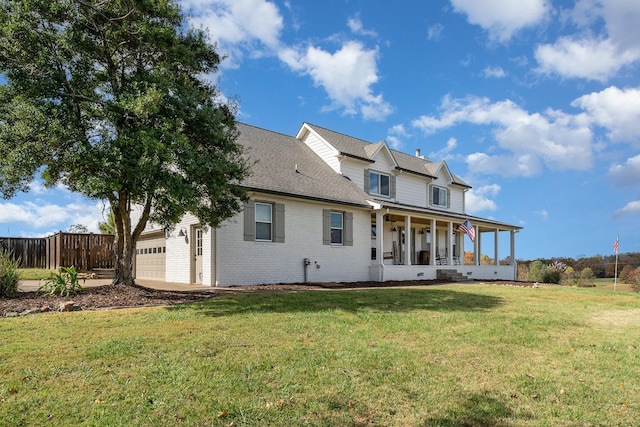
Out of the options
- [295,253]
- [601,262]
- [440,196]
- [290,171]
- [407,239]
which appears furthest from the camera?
[601,262]

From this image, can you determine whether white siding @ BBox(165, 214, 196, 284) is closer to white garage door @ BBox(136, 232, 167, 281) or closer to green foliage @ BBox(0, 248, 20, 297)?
white garage door @ BBox(136, 232, 167, 281)

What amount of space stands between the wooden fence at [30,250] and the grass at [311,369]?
19269 mm

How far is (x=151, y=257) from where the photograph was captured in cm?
1881

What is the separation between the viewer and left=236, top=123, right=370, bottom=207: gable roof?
15.8 meters

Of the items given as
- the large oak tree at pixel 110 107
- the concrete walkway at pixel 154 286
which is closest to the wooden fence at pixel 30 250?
the concrete walkway at pixel 154 286

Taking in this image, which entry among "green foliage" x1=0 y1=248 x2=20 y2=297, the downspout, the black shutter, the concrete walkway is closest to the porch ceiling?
the downspout

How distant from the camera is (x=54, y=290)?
9984mm

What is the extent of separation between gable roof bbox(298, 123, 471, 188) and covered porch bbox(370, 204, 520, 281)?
10.4ft

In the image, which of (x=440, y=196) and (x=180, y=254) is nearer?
(x=180, y=254)

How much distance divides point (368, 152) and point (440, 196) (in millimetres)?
7050

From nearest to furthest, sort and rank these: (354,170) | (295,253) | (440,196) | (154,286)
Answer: (154,286) → (295,253) → (354,170) → (440,196)

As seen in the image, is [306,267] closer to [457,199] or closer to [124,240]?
[124,240]

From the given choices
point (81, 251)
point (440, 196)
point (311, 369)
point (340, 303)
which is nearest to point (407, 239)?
point (440, 196)

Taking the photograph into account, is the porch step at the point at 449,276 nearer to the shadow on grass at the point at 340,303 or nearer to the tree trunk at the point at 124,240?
the shadow on grass at the point at 340,303
